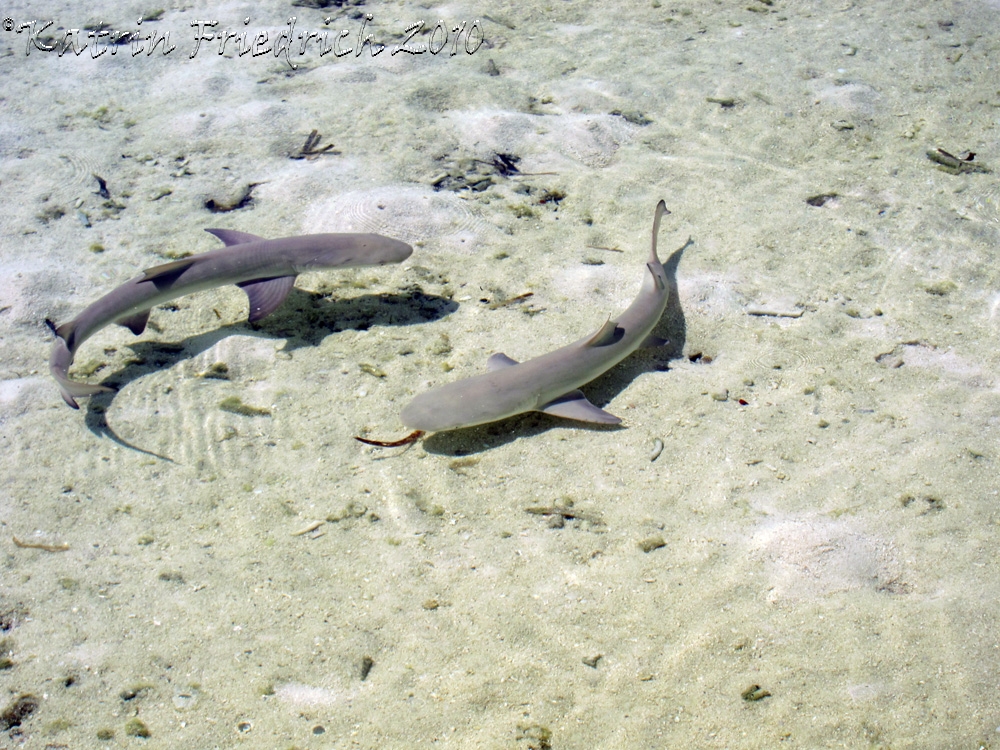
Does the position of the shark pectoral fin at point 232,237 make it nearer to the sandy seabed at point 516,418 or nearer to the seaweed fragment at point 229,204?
the sandy seabed at point 516,418

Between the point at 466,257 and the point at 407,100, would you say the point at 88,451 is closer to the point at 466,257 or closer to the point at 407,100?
the point at 466,257

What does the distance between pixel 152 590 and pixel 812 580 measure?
9.44 feet

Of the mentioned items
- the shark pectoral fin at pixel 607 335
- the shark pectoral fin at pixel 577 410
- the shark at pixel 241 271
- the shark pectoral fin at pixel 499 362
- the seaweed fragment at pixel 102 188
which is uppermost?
the seaweed fragment at pixel 102 188

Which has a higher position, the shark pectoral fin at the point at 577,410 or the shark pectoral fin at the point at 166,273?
the shark pectoral fin at the point at 166,273

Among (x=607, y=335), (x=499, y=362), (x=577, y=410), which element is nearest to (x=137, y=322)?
(x=499, y=362)

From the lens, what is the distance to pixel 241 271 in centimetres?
486

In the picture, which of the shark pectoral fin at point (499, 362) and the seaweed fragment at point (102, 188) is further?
the seaweed fragment at point (102, 188)

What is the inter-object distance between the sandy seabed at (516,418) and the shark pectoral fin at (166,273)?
43 cm

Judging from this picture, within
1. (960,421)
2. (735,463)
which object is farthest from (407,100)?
(960,421)

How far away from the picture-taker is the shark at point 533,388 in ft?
13.0

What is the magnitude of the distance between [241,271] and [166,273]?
439 millimetres

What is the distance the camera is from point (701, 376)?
14.9ft

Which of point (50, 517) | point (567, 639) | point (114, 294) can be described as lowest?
point (567, 639)

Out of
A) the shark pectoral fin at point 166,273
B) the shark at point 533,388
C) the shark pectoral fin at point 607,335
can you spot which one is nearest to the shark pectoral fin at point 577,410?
the shark at point 533,388
